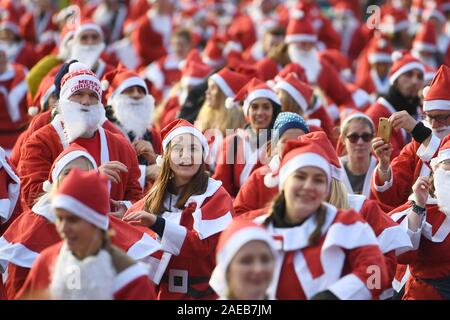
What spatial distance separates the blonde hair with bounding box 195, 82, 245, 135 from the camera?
9.92 metres

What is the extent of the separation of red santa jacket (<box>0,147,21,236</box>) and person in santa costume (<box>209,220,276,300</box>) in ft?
7.86

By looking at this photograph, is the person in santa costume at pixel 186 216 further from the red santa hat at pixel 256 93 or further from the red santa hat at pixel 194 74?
the red santa hat at pixel 194 74

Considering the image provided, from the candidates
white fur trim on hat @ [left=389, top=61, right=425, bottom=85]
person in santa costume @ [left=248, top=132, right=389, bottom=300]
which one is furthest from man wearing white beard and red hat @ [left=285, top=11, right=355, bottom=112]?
person in santa costume @ [left=248, top=132, right=389, bottom=300]

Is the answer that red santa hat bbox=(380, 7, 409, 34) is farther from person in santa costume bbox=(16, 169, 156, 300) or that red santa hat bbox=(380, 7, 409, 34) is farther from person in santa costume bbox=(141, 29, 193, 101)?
person in santa costume bbox=(16, 169, 156, 300)

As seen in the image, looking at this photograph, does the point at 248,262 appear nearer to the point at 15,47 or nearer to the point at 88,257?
the point at 88,257

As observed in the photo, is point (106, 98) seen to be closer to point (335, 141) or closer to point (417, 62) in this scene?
point (335, 141)

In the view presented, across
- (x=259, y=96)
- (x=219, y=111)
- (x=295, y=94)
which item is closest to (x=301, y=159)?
(x=259, y=96)

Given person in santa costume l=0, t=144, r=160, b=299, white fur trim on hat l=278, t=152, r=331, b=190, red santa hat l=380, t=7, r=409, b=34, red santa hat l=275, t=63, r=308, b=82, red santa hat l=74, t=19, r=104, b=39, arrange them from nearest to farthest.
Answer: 1. white fur trim on hat l=278, t=152, r=331, b=190
2. person in santa costume l=0, t=144, r=160, b=299
3. red santa hat l=275, t=63, r=308, b=82
4. red santa hat l=74, t=19, r=104, b=39
5. red santa hat l=380, t=7, r=409, b=34

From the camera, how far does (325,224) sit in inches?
219

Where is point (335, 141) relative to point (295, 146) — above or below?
above

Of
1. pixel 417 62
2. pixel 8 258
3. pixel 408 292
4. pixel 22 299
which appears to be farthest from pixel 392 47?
pixel 22 299

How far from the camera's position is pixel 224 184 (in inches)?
336

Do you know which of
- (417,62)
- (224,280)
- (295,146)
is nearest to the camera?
(224,280)

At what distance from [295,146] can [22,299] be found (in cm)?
160
